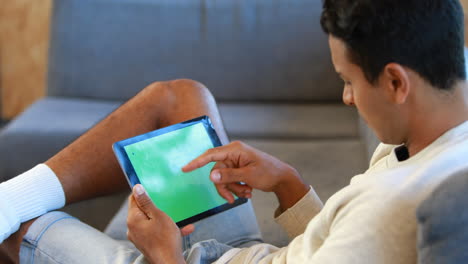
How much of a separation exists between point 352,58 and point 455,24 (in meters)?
0.14

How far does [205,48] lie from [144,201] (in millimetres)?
1340

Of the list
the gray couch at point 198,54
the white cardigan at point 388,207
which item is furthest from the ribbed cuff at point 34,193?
the gray couch at point 198,54

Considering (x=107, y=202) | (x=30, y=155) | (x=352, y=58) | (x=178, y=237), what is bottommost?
(x=107, y=202)

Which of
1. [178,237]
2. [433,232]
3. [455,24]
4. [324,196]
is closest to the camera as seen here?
[433,232]

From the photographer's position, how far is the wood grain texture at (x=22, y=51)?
9.57ft

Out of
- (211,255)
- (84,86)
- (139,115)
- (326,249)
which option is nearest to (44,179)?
(139,115)

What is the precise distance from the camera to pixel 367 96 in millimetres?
865

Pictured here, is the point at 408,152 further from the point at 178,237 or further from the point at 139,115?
the point at 139,115

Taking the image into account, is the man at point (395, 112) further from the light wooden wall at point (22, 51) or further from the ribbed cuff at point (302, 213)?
the light wooden wall at point (22, 51)

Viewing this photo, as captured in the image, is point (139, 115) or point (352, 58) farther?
point (139, 115)

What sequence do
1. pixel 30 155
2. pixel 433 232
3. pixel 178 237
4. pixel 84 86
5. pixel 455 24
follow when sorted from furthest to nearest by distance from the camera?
pixel 84 86 < pixel 30 155 < pixel 178 237 < pixel 455 24 < pixel 433 232

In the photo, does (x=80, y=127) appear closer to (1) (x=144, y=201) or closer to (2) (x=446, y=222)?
(1) (x=144, y=201)

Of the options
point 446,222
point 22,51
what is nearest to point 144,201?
point 446,222

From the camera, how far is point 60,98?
2383 mm
